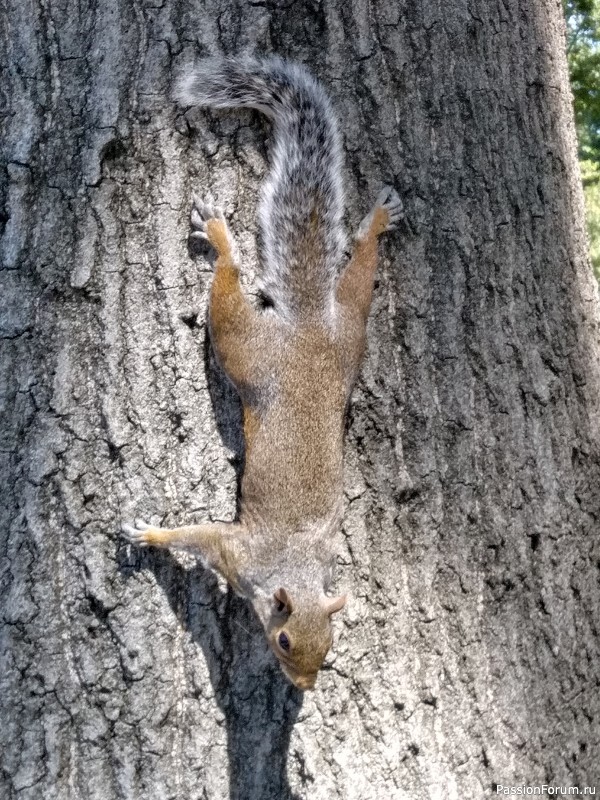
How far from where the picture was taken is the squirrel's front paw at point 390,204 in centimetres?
155

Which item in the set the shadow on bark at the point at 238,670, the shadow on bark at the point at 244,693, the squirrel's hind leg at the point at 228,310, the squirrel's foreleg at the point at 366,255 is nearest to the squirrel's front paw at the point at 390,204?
the squirrel's foreleg at the point at 366,255

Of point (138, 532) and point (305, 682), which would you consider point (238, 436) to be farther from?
point (305, 682)

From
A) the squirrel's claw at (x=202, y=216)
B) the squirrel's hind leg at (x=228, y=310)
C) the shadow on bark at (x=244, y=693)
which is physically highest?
the squirrel's claw at (x=202, y=216)

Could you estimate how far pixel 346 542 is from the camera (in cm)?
155

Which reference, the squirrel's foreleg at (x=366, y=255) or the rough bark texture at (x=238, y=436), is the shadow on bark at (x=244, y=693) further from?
the squirrel's foreleg at (x=366, y=255)

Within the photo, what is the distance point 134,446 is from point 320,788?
0.72 metres

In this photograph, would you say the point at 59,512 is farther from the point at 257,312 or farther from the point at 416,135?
the point at 416,135

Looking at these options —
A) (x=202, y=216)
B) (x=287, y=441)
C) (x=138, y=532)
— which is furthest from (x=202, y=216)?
(x=138, y=532)

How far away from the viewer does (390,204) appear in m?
1.55

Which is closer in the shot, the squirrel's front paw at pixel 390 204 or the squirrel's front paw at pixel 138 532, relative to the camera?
the squirrel's front paw at pixel 138 532

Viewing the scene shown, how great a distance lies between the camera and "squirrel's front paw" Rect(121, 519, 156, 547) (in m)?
1.43

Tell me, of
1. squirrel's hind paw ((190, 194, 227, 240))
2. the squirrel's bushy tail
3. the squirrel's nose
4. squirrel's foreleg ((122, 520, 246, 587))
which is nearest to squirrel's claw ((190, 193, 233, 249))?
squirrel's hind paw ((190, 194, 227, 240))

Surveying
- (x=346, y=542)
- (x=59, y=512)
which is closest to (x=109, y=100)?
(x=59, y=512)

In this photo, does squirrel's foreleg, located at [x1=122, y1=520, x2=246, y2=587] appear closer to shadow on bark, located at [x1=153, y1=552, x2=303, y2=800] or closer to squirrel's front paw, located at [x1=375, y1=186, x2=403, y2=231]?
shadow on bark, located at [x1=153, y1=552, x2=303, y2=800]
